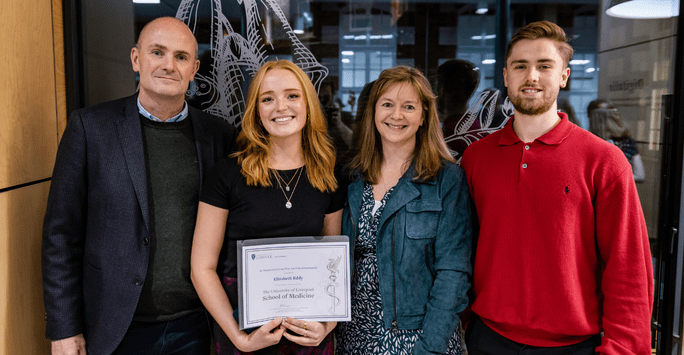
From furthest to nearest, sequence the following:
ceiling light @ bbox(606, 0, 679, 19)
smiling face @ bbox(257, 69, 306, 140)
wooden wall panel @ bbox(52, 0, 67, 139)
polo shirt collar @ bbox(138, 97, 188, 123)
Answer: ceiling light @ bbox(606, 0, 679, 19) → wooden wall panel @ bbox(52, 0, 67, 139) → polo shirt collar @ bbox(138, 97, 188, 123) → smiling face @ bbox(257, 69, 306, 140)

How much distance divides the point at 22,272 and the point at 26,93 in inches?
32.4

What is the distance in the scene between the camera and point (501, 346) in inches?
74.3

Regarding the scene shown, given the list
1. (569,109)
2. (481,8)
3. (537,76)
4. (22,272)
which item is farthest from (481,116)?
(22,272)

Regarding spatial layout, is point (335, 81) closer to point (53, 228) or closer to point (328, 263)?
point (328, 263)

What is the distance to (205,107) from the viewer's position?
263cm

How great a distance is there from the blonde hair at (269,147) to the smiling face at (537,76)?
34.9 inches

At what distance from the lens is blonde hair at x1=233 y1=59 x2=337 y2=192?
6.18ft

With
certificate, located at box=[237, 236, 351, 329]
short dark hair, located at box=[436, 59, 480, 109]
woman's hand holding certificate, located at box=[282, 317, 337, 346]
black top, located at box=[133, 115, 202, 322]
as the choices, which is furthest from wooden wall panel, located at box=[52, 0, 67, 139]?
short dark hair, located at box=[436, 59, 480, 109]

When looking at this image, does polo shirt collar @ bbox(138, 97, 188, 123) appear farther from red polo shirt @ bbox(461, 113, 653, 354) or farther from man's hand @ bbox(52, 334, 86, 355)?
red polo shirt @ bbox(461, 113, 653, 354)

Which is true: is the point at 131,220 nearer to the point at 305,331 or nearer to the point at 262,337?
the point at 262,337

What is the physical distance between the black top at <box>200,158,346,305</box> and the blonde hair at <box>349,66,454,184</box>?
372mm

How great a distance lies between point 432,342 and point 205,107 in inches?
72.4

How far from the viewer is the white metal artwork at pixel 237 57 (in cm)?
260

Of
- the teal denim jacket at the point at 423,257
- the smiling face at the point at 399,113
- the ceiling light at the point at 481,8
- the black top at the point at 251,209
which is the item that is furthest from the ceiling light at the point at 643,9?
the black top at the point at 251,209
